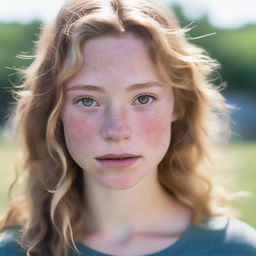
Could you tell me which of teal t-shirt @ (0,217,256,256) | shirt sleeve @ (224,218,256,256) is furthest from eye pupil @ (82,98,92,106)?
shirt sleeve @ (224,218,256,256)

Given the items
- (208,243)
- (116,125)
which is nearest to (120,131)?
(116,125)

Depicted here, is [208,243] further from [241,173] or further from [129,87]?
[241,173]

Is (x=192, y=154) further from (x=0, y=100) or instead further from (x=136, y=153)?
(x=0, y=100)

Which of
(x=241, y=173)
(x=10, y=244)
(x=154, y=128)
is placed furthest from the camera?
(x=241, y=173)

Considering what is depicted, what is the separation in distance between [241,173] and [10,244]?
22.6 ft

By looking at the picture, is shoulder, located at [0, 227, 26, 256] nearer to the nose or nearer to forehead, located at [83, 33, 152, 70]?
the nose

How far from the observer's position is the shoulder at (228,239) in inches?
90.9

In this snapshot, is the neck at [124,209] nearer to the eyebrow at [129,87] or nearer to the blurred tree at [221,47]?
the eyebrow at [129,87]

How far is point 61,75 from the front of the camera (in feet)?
7.43

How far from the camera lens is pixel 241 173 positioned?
29.6 feet

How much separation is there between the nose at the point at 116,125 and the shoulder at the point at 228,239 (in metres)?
0.46

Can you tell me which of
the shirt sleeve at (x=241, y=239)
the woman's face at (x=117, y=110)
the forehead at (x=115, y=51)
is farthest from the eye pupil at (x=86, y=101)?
the shirt sleeve at (x=241, y=239)

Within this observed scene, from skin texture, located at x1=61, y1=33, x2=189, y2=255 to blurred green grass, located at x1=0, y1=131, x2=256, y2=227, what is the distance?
0.50 metres

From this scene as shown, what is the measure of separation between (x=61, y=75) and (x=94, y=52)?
0.13m
